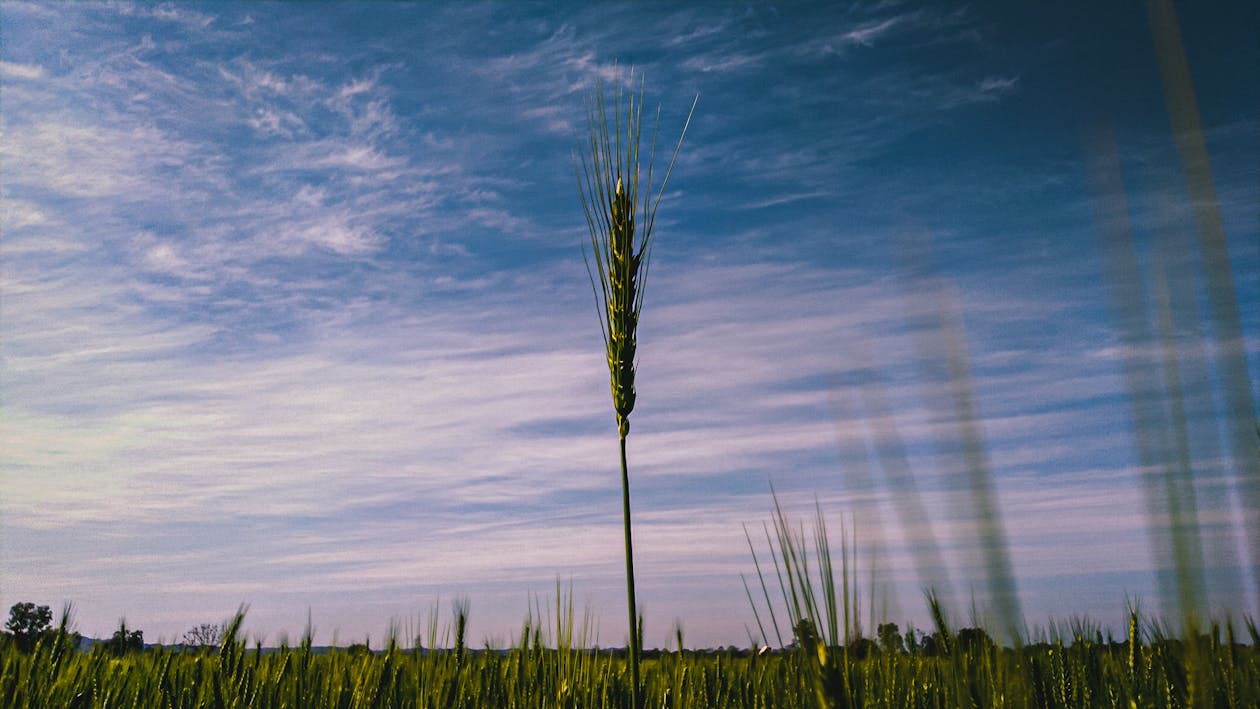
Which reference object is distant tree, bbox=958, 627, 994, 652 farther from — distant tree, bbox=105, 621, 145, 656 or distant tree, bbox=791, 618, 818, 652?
distant tree, bbox=105, 621, 145, 656

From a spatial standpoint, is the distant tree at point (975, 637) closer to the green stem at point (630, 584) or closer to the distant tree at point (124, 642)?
the green stem at point (630, 584)

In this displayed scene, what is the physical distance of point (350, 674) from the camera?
4316mm

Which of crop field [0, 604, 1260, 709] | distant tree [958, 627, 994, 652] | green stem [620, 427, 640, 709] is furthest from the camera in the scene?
crop field [0, 604, 1260, 709]

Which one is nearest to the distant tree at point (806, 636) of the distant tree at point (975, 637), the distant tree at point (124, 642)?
the distant tree at point (975, 637)

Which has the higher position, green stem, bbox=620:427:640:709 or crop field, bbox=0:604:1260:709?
green stem, bbox=620:427:640:709

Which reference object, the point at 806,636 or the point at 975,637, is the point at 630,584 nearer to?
the point at 806,636

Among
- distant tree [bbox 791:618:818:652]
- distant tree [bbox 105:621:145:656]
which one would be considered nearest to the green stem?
distant tree [bbox 791:618:818:652]

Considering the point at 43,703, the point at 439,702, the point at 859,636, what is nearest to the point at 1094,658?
the point at 859,636

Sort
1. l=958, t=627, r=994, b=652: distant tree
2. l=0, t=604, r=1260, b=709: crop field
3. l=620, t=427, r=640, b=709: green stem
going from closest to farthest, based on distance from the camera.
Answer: l=958, t=627, r=994, b=652: distant tree, l=620, t=427, r=640, b=709: green stem, l=0, t=604, r=1260, b=709: crop field

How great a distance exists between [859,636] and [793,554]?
293 mm

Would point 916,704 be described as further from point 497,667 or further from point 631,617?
point 497,667

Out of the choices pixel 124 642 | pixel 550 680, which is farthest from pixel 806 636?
pixel 124 642

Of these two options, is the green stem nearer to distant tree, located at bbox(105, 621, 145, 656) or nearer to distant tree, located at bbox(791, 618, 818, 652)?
distant tree, located at bbox(791, 618, 818, 652)

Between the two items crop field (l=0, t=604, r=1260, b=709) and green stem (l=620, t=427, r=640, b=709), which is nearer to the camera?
green stem (l=620, t=427, r=640, b=709)
